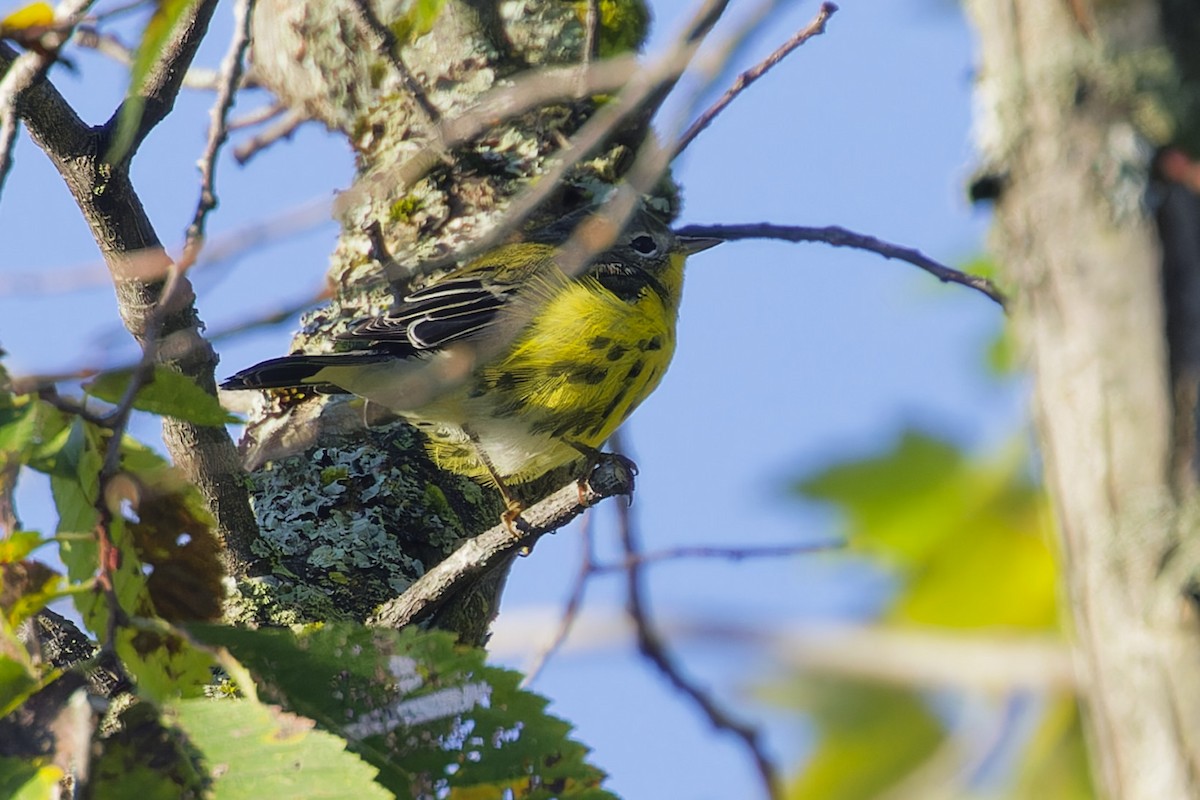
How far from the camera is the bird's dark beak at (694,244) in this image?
5.01 metres

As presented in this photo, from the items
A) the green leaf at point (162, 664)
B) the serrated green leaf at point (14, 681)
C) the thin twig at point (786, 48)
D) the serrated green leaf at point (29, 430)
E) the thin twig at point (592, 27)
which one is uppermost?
the thin twig at point (592, 27)

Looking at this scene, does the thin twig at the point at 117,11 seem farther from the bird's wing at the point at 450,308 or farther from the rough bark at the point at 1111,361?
the bird's wing at the point at 450,308

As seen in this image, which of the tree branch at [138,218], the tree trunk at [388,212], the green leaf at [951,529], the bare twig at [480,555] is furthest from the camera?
the tree trunk at [388,212]

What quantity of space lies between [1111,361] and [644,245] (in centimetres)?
361

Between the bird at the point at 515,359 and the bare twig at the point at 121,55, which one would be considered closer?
the bird at the point at 515,359

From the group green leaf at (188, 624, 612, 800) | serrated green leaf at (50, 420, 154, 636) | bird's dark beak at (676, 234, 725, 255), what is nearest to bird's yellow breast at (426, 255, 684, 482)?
bird's dark beak at (676, 234, 725, 255)

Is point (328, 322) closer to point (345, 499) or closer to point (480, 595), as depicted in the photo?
point (345, 499)

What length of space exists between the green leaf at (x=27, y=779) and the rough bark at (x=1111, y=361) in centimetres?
144

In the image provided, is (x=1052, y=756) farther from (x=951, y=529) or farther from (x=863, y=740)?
(x=951, y=529)

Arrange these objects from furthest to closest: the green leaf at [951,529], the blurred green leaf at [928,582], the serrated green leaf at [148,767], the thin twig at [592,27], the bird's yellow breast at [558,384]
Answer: the bird's yellow breast at [558,384]
the thin twig at [592,27]
the green leaf at [951,529]
the blurred green leaf at [928,582]
the serrated green leaf at [148,767]

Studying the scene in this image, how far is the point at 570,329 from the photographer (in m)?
4.30

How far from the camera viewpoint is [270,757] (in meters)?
2.04

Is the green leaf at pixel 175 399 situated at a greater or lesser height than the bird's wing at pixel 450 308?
lesser

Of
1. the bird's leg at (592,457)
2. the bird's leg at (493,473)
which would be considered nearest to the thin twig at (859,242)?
the bird's leg at (592,457)
